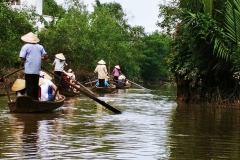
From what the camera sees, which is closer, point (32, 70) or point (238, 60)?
point (32, 70)

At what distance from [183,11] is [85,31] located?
39691 mm

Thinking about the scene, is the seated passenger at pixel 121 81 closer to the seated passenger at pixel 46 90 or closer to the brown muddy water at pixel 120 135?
the brown muddy water at pixel 120 135

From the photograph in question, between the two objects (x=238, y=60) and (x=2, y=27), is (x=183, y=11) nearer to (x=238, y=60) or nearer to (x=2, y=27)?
(x=238, y=60)

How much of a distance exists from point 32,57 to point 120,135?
4.52 m

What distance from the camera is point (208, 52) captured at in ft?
62.1

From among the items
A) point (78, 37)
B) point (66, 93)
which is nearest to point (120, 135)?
point (66, 93)

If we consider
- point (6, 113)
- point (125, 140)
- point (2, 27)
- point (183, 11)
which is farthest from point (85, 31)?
point (125, 140)

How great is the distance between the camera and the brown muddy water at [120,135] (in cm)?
848

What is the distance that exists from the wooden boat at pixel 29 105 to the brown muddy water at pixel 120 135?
11.1 inches

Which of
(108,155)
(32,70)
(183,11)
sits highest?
(183,11)

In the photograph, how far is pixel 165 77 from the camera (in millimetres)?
106312

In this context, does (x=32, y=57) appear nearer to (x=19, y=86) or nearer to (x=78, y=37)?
(x=19, y=86)

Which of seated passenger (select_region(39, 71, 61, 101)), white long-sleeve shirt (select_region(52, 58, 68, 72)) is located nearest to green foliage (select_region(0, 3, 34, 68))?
white long-sleeve shirt (select_region(52, 58, 68, 72))

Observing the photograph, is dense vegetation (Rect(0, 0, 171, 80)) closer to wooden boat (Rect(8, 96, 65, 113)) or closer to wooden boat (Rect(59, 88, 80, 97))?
wooden boat (Rect(59, 88, 80, 97))
